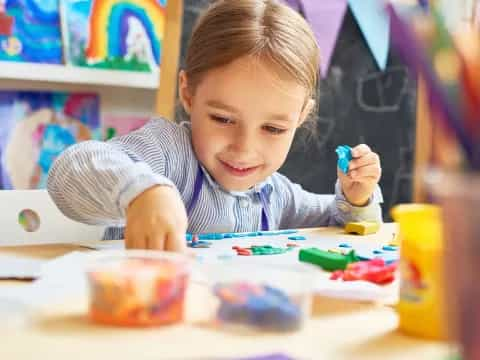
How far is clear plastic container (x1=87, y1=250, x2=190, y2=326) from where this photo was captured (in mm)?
464

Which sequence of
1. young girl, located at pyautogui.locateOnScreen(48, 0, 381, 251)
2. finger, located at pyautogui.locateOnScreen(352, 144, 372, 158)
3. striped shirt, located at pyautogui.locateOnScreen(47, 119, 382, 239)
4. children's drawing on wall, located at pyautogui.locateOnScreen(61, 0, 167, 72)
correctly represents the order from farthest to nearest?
children's drawing on wall, located at pyautogui.locateOnScreen(61, 0, 167, 72) → finger, located at pyautogui.locateOnScreen(352, 144, 372, 158) → young girl, located at pyautogui.locateOnScreen(48, 0, 381, 251) → striped shirt, located at pyautogui.locateOnScreen(47, 119, 382, 239)

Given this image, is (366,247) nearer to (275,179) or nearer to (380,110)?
(275,179)

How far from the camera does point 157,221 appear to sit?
2.16 ft

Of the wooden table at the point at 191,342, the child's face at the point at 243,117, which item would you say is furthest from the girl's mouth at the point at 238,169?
the wooden table at the point at 191,342

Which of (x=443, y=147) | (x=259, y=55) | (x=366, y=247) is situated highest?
(x=259, y=55)

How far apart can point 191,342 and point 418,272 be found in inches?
6.4

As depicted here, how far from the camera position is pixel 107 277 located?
1.54 feet

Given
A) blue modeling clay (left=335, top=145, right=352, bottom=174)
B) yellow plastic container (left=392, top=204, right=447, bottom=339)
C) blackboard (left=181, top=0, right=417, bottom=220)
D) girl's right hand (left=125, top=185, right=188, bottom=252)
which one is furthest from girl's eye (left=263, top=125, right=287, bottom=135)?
blackboard (left=181, top=0, right=417, bottom=220)

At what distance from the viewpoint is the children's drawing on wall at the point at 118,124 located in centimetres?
211

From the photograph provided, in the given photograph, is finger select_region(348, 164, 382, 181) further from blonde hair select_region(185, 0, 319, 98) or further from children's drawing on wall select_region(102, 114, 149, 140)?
children's drawing on wall select_region(102, 114, 149, 140)

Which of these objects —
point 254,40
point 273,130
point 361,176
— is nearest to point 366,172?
point 361,176

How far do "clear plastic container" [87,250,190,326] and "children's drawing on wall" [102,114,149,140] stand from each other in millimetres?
1653

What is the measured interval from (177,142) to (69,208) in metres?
0.26

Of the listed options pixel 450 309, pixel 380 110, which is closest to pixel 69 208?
pixel 450 309
